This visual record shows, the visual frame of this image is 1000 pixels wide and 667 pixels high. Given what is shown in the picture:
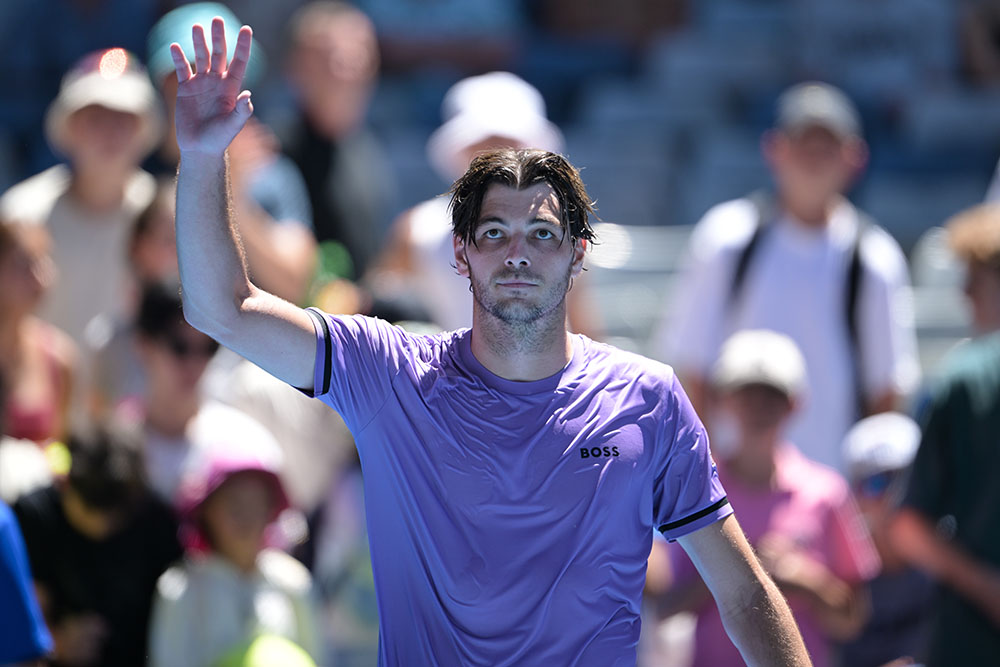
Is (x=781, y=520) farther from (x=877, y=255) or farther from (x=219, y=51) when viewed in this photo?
(x=219, y=51)

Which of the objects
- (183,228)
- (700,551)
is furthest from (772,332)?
(183,228)

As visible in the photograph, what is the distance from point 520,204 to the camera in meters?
2.96

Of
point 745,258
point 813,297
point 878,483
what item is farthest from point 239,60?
point 813,297

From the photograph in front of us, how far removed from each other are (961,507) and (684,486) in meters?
1.81

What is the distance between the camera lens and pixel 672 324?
616 cm

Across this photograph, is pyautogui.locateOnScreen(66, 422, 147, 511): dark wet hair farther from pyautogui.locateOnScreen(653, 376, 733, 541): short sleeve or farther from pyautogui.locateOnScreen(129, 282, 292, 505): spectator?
pyautogui.locateOnScreen(653, 376, 733, 541): short sleeve

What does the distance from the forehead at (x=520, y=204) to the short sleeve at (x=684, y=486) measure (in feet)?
1.56

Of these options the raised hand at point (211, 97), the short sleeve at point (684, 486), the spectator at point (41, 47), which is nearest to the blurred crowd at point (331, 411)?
the raised hand at point (211, 97)

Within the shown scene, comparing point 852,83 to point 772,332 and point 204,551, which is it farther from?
point 204,551

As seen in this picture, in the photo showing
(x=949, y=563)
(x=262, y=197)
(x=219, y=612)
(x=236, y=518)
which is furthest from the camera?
(x=262, y=197)

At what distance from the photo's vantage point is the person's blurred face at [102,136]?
231 inches

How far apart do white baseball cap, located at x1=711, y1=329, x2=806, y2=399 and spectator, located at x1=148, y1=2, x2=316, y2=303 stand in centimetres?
175

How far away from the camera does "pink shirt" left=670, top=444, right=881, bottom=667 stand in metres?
4.71

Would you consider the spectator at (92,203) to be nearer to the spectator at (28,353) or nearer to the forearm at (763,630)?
the spectator at (28,353)
